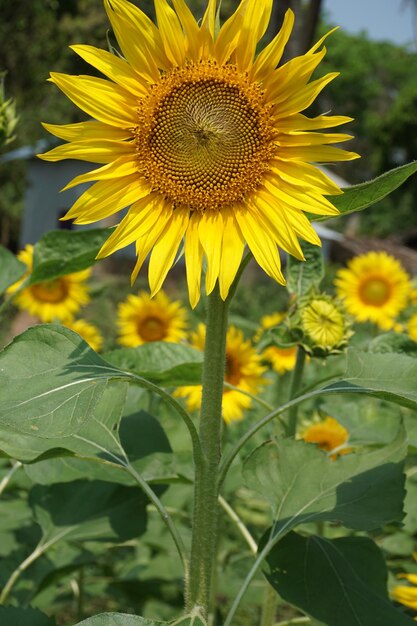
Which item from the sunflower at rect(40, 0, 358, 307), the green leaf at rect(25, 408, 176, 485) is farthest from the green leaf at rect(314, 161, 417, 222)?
the green leaf at rect(25, 408, 176, 485)

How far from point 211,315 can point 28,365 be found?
0.85ft

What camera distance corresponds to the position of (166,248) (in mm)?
1224

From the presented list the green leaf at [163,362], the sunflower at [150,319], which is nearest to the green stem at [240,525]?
the green leaf at [163,362]

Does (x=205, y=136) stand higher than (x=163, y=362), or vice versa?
(x=205, y=136)

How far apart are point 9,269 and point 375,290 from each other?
2.15 m

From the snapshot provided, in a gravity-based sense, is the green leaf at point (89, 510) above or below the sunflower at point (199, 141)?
below

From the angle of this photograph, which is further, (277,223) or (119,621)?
(277,223)

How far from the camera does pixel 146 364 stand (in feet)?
5.07

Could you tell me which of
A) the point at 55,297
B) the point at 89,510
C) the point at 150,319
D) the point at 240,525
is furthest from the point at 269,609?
the point at 55,297

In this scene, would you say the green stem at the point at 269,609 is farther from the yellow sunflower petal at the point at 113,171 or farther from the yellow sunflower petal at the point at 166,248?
the yellow sunflower petal at the point at 113,171

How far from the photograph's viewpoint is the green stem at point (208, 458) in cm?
119

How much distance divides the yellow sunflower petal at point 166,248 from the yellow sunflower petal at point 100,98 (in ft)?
0.53

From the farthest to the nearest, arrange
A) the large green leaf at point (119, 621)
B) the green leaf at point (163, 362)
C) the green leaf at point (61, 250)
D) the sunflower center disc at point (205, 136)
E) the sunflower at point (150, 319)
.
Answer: the sunflower at point (150, 319)
the green leaf at point (61, 250)
the green leaf at point (163, 362)
the sunflower center disc at point (205, 136)
the large green leaf at point (119, 621)

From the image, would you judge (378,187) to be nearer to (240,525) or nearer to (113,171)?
(113,171)
